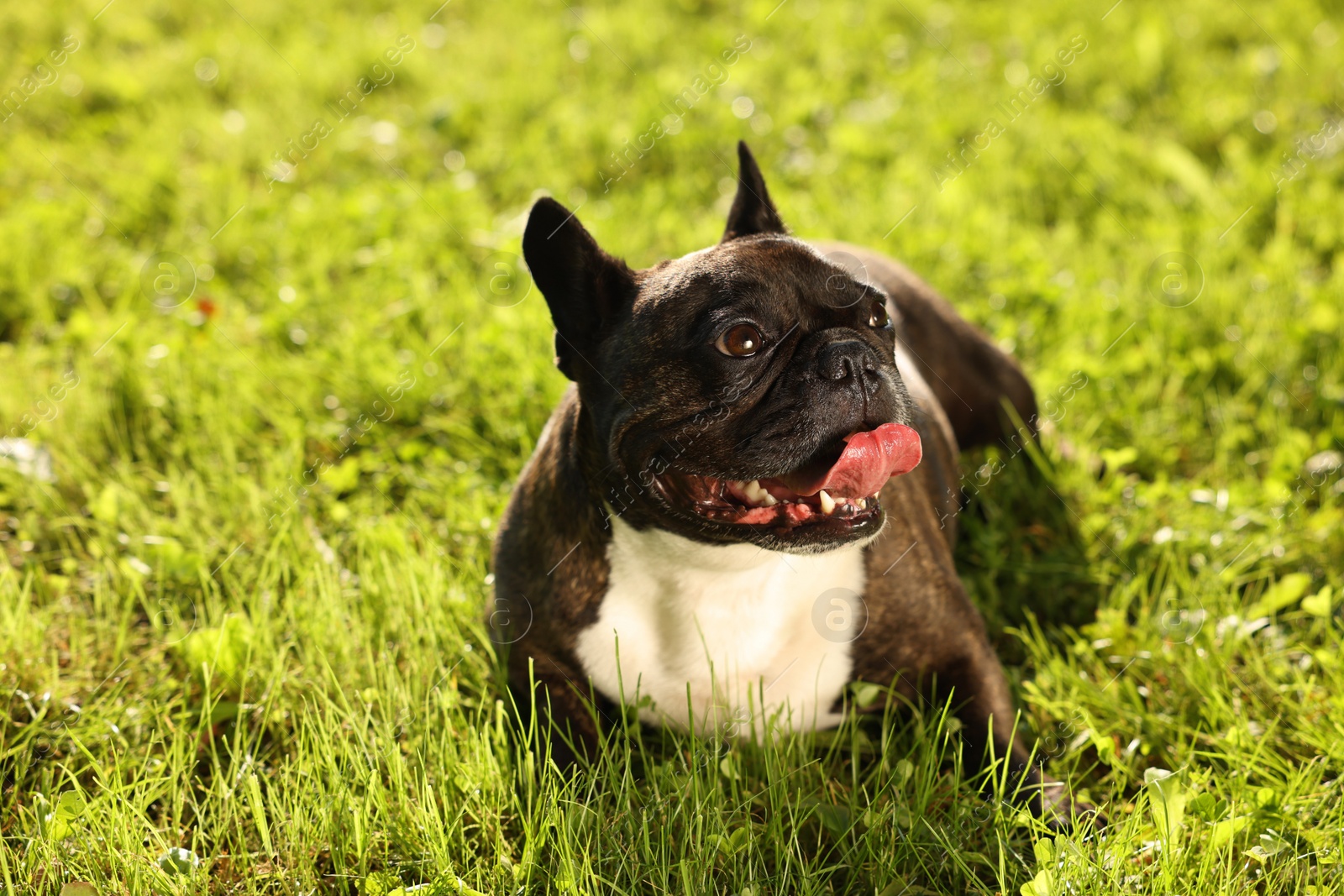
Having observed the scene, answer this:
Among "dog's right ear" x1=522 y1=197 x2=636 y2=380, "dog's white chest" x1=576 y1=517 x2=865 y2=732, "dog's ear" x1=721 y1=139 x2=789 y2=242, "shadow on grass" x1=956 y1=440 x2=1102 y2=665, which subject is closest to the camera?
"dog's right ear" x1=522 y1=197 x2=636 y2=380

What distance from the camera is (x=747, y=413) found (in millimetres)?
2609

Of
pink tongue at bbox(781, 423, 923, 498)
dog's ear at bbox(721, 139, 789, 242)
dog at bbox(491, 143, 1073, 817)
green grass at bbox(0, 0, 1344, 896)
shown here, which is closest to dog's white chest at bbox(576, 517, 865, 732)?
dog at bbox(491, 143, 1073, 817)

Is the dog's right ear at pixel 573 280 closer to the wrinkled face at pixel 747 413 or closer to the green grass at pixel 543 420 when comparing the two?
the wrinkled face at pixel 747 413

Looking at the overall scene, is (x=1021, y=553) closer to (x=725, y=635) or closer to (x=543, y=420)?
(x=725, y=635)

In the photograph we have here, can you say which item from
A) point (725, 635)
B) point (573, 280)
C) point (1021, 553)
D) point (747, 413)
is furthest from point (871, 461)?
point (1021, 553)

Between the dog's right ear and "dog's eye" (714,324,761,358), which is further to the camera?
the dog's right ear

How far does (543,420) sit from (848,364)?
1.72 meters

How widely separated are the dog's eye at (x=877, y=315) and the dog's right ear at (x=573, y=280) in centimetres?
61

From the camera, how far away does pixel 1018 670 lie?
3.33 m

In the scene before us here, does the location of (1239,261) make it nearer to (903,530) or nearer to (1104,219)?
(1104,219)

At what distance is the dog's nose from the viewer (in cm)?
259

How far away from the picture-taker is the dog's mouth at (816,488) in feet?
8.45

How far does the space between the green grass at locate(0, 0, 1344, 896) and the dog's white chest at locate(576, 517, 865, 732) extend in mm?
130

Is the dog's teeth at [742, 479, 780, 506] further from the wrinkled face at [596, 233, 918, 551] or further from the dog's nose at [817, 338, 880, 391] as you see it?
the dog's nose at [817, 338, 880, 391]
